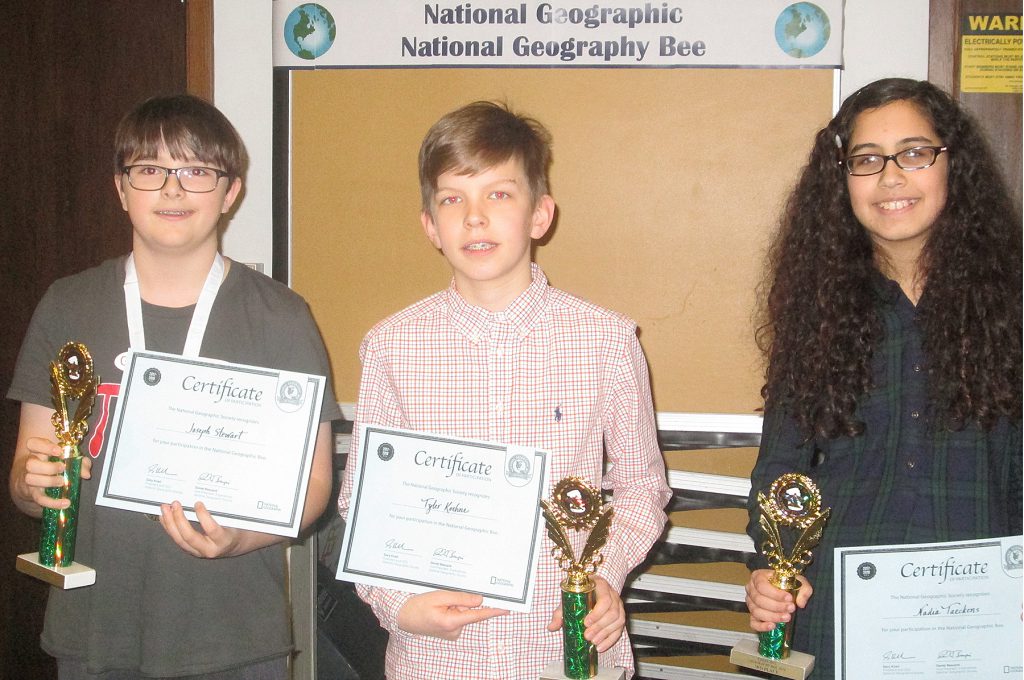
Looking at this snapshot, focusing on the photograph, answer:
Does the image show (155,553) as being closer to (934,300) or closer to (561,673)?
(561,673)

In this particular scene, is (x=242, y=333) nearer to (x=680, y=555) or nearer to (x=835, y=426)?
(x=835, y=426)

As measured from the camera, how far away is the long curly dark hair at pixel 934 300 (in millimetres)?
1888

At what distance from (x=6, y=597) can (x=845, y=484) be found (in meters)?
2.53

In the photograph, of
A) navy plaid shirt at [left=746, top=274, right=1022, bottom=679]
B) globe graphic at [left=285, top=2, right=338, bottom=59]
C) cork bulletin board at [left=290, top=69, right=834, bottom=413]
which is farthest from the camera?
globe graphic at [left=285, top=2, right=338, bottom=59]

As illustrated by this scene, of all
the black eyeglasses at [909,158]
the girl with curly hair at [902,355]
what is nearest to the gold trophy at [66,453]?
the girl with curly hair at [902,355]

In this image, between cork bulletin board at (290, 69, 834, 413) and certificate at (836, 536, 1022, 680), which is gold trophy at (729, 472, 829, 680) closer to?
certificate at (836, 536, 1022, 680)

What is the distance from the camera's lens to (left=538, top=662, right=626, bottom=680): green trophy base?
1.71 meters

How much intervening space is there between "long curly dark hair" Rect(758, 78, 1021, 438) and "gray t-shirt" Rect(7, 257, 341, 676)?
46.9 inches

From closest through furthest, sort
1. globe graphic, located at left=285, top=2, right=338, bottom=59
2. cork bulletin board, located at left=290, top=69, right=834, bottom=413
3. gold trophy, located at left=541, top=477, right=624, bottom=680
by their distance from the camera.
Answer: gold trophy, located at left=541, top=477, right=624, bottom=680 → cork bulletin board, located at left=290, top=69, right=834, bottom=413 → globe graphic, located at left=285, top=2, right=338, bottom=59

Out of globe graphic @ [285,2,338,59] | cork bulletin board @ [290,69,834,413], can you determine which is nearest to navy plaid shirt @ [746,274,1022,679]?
cork bulletin board @ [290,69,834,413]

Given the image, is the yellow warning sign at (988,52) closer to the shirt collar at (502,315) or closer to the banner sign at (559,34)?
the banner sign at (559,34)

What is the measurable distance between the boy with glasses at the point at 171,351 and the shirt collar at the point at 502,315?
0.37m

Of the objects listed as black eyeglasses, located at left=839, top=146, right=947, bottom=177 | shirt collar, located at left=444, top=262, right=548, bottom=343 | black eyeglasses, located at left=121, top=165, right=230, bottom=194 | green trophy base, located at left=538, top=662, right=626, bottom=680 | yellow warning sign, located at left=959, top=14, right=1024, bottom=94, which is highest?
yellow warning sign, located at left=959, top=14, right=1024, bottom=94

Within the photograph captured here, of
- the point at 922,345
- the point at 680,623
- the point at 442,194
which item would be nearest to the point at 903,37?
the point at 922,345
